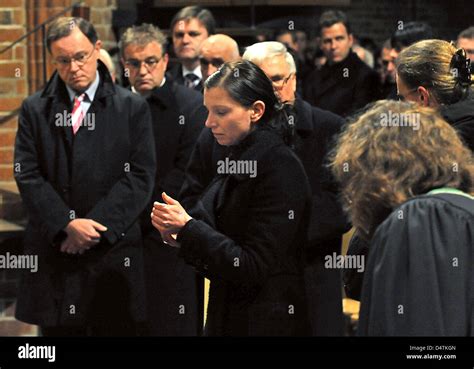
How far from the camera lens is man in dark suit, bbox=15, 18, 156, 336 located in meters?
4.79

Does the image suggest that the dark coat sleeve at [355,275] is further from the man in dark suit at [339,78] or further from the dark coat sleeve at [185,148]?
the man in dark suit at [339,78]

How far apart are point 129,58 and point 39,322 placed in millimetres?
1451

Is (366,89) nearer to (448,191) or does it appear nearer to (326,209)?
(326,209)

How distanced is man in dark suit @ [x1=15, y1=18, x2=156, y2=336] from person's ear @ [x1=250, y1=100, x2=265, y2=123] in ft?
4.28

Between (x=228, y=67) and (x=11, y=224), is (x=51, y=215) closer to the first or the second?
(x=228, y=67)

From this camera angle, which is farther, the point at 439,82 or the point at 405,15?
the point at 405,15

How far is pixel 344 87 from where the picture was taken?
7344 mm

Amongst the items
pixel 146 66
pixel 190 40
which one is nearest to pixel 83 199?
pixel 146 66

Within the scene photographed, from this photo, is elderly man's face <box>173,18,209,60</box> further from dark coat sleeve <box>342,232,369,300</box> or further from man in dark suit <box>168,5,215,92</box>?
dark coat sleeve <box>342,232,369,300</box>

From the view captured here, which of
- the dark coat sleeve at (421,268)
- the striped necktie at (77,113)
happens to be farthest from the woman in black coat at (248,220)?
the striped necktie at (77,113)

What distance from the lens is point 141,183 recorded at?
488cm

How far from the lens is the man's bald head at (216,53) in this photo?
545 cm

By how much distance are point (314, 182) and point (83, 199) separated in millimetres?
974

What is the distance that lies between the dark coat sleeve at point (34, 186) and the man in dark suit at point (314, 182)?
754 mm
